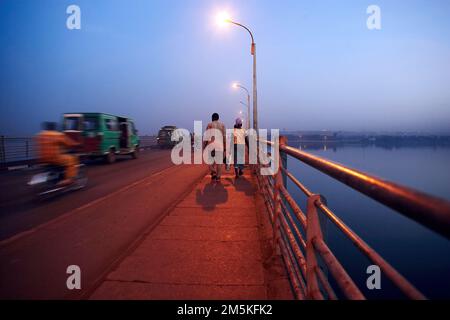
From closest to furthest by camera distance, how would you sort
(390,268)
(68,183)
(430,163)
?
(390,268)
(68,183)
(430,163)

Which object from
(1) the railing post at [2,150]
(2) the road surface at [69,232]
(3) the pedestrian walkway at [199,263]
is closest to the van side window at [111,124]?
(1) the railing post at [2,150]

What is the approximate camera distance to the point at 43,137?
7289 millimetres

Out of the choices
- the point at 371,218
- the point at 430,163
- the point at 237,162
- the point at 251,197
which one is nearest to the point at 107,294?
the point at 251,197

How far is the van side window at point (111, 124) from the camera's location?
15.8 meters

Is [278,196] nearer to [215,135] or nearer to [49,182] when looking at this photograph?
[215,135]

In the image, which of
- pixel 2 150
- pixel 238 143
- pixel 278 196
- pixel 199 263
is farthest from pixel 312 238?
pixel 2 150

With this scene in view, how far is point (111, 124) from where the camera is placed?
53.8 feet

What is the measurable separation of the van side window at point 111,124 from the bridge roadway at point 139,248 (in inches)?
335

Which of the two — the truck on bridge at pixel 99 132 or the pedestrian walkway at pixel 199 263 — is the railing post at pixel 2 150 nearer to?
the truck on bridge at pixel 99 132

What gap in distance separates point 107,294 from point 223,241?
195 centimetres

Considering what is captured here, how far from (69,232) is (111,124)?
1253 centimetres

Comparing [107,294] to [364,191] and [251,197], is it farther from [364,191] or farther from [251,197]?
[251,197]

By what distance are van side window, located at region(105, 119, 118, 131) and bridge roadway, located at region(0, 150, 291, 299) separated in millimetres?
8507

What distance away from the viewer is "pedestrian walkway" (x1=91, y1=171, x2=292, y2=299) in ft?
9.86
